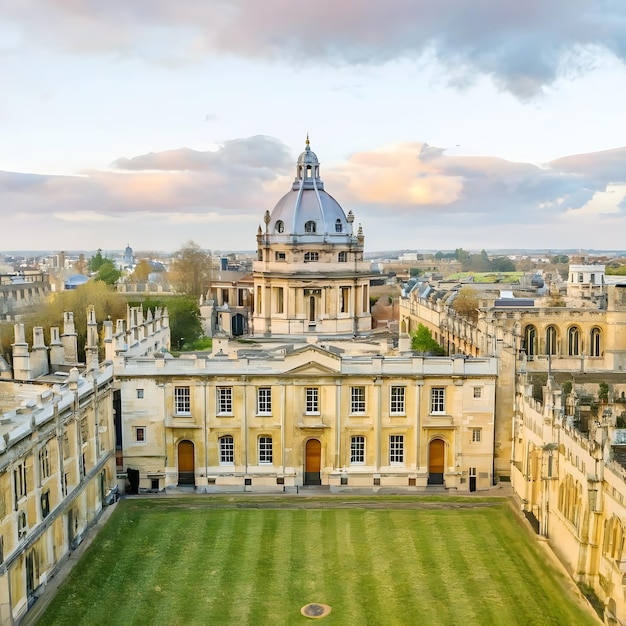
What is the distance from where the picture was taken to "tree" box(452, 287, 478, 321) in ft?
325

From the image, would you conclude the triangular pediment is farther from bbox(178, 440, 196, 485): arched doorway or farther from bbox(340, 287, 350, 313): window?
bbox(340, 287, 350, 313): window

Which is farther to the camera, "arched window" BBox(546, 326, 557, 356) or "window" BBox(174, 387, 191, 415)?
"arched window" BBox(546, 326, 557, 356)

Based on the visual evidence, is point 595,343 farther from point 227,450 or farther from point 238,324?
point 238,324

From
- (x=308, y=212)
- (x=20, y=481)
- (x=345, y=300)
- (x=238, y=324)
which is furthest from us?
(x=238, y=324)

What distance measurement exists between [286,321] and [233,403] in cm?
2191

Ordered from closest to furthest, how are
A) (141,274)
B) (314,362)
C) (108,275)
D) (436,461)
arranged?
(314,362) → (436,461) → (108,275) → (141,274)

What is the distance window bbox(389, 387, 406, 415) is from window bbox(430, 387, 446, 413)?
69.1 inches

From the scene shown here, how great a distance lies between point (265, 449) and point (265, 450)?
0.20 feet

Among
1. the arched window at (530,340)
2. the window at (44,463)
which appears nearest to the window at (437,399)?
the window at (44,463)

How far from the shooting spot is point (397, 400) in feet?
156

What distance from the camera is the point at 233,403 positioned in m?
47.3

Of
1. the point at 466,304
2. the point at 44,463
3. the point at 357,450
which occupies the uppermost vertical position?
the point at 466,304

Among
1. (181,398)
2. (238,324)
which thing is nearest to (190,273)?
(238,324)

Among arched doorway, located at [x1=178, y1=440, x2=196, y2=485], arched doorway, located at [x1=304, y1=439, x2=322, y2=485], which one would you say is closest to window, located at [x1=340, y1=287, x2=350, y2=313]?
arched doorway, located at [x1=304, y1=439, x2=322, y2=485]
